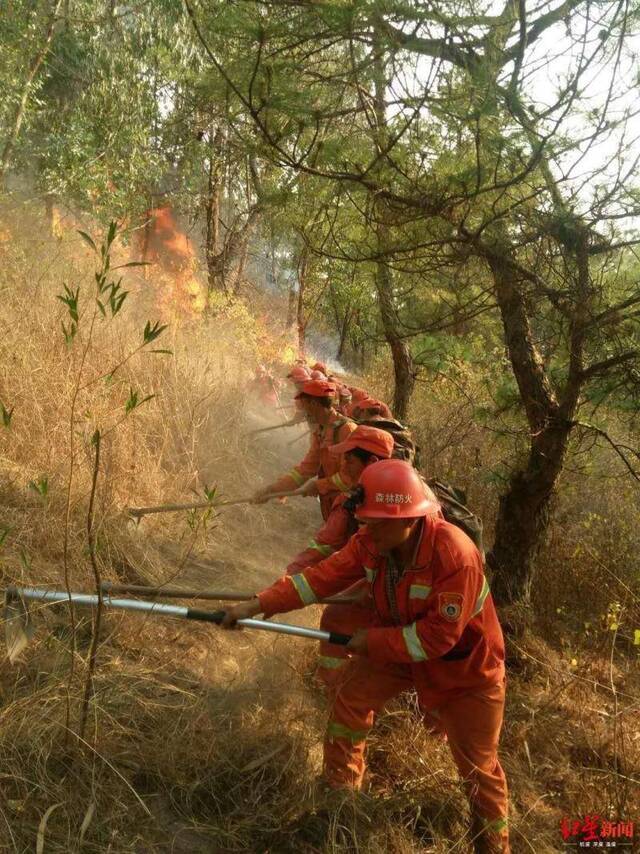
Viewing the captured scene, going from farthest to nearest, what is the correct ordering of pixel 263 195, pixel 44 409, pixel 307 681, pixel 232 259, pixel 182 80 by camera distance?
pixel 232 259, pixel 182 80, pixel 44 409, pixel 263 195, pixel 307 681

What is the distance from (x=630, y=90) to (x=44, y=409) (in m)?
4.14

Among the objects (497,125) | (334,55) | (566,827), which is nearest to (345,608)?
(566,827)

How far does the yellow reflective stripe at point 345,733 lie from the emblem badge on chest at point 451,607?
2.61 ft

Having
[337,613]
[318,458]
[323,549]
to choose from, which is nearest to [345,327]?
[318,458]

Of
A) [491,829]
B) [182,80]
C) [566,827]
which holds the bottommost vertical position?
[566,827]

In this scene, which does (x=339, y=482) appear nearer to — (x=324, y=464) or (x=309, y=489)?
(x=324, y=464)

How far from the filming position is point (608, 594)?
5.28 metres

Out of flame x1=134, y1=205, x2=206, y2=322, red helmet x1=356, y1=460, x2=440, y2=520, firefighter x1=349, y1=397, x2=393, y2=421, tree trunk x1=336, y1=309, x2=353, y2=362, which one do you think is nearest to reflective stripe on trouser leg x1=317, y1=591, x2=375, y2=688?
red helmet x1=356, y1=460, x2=440, y2=520

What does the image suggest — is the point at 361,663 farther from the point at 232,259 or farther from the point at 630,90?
the point at 232,259

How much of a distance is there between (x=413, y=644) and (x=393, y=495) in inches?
24.0

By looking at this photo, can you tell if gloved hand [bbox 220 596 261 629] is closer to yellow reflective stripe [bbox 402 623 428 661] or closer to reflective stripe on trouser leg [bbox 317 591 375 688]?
reflective stripe on trouser leg [bbox 317 591 375 688]

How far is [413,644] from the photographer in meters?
2.48

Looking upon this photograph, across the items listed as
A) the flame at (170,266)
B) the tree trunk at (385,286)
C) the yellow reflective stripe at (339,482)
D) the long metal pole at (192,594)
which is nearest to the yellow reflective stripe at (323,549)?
the long metal pole at (192,594)

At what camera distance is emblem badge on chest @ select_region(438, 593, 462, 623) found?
7.87 feet
